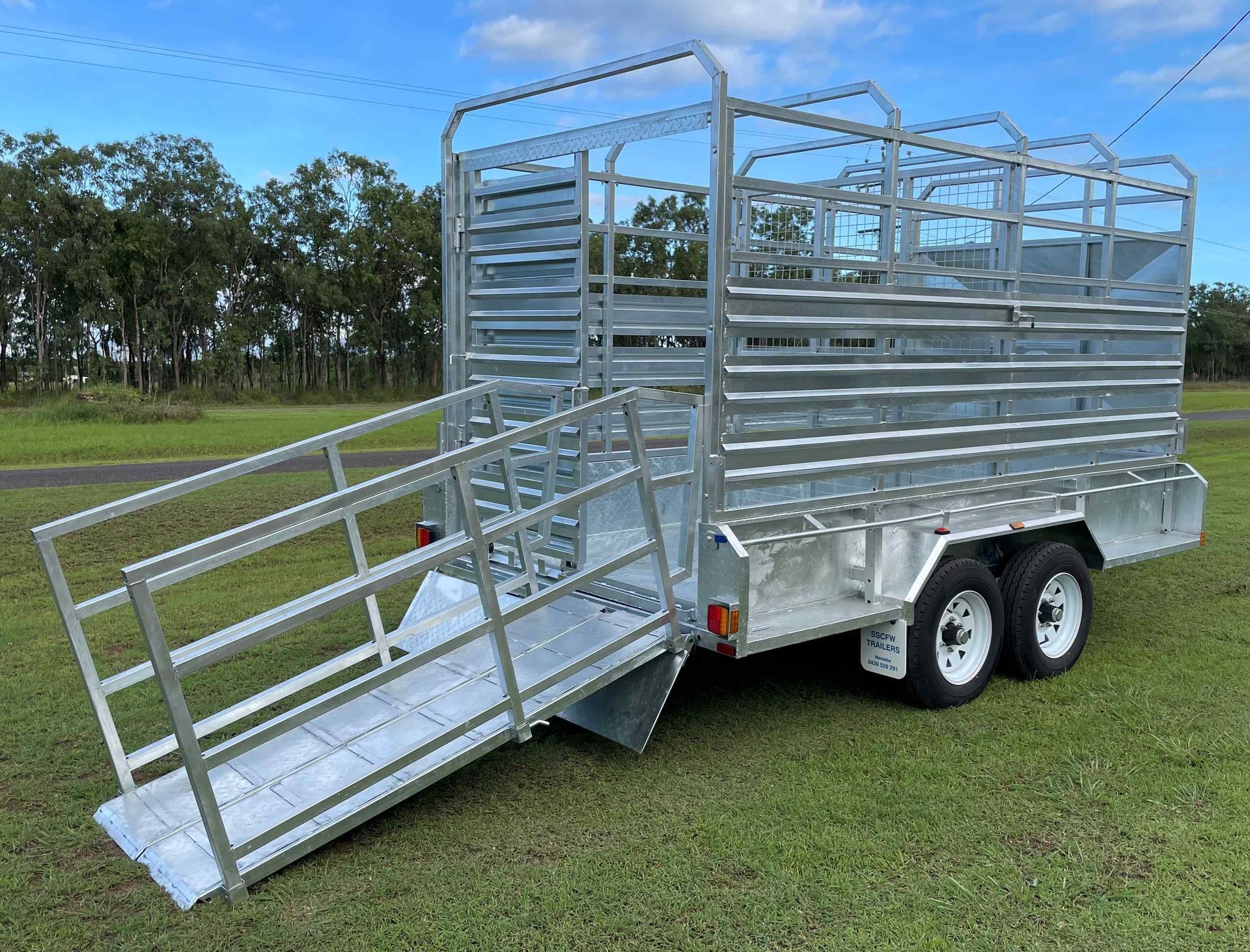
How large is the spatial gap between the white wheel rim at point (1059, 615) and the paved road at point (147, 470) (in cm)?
943

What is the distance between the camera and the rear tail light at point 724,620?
4297mm

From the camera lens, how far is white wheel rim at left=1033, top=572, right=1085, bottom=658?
5707 mm

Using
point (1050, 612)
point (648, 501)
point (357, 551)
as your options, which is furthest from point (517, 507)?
point (1050, 612)

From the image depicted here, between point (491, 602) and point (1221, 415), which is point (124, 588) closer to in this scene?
point (491, 602)

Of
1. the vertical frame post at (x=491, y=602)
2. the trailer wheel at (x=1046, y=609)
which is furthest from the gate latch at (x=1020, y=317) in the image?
the vertical frame post at (x=491, y=602)

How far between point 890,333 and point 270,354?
4889 centimetres

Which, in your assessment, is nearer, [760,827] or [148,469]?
[760,827]

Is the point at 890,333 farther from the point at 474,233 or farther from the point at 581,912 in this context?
the point at 581,912

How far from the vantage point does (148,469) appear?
14352 mm

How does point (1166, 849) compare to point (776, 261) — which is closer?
point (1166, 849)

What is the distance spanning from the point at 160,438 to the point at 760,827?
1805cm

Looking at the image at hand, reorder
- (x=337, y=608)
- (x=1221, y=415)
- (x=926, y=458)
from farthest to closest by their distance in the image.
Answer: (x=1221, y=415) < (x=926, y=458) < (x=337, y=608)

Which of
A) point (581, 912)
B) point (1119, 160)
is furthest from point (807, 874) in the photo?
point (1119, 160)

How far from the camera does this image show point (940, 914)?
336 cm
